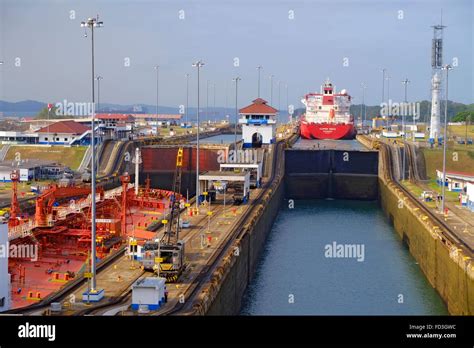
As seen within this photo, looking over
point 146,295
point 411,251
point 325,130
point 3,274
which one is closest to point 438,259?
point 411,251

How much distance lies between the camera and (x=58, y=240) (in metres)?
43.7

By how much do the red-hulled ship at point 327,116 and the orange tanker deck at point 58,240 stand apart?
71304 millimetres

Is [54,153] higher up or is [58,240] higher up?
[54,153]

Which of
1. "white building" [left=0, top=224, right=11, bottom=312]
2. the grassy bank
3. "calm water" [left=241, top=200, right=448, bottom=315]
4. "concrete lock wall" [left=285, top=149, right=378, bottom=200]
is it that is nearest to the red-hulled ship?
"concrete lock wall" [left=285, top=149, right=378, bottom=200]

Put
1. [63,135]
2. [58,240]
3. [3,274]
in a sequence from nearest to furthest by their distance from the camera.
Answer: [3,274] < [58,240] < [63,135]

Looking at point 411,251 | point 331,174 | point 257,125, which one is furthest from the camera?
point 257,125

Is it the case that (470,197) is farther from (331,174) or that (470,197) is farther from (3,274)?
(3,274)

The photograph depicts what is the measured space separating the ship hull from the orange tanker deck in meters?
70.3

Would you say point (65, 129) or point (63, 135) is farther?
point (65, 129)

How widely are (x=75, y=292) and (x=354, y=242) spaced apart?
96.3 feet

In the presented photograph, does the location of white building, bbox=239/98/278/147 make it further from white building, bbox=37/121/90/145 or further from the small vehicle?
the small vehicle

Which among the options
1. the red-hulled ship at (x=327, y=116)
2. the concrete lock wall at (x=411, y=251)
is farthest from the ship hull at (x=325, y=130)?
the concrete lock wall at (x=411, y=251)

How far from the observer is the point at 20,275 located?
34.9 meters

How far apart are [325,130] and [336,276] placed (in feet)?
271
